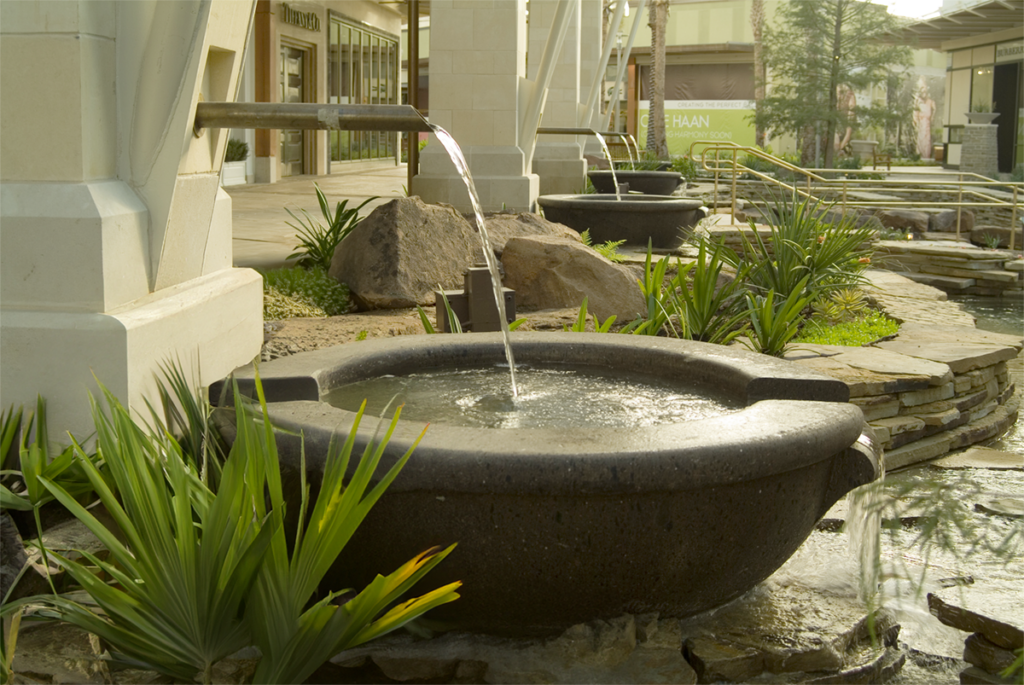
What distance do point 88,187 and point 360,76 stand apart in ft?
75.3

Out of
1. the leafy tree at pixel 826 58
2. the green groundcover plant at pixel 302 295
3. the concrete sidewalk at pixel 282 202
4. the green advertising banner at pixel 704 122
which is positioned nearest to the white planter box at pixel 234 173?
the concrete sidewalk at pixel 282 202

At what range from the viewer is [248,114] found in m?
3.10

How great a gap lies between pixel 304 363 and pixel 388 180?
56.9 feet

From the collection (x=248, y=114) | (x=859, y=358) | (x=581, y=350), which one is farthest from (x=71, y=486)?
(x=859, y=358)

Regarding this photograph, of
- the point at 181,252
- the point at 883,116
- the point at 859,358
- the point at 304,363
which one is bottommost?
the point at 859,358

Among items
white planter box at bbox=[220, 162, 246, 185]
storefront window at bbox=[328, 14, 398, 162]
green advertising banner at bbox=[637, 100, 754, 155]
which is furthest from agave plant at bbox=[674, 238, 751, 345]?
green advertising banner at bbox=[637, 100, 754, 155]

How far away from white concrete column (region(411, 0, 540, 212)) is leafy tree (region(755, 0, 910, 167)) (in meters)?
20.8

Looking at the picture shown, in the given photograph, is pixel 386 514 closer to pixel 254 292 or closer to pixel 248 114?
pixel 248 114

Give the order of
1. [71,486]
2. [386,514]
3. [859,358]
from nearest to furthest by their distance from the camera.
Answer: [386,514] → [71,486] → [859,358]

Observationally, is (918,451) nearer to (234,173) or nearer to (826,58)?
(234,173)

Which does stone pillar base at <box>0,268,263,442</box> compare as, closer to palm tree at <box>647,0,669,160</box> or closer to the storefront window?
the storefront window

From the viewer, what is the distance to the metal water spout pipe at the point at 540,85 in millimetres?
10594

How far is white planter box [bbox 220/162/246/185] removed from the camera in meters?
17.5

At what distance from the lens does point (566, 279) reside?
19.6 ft
